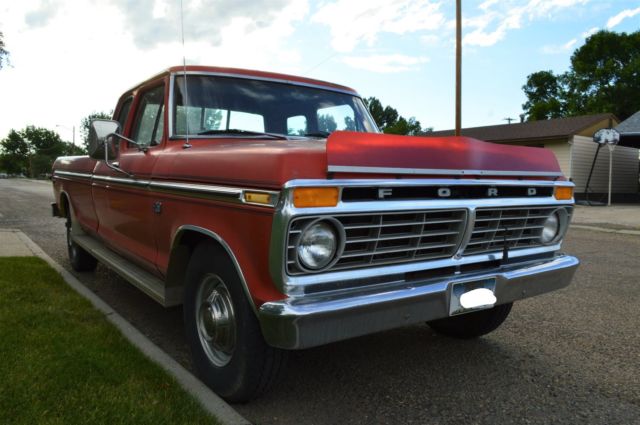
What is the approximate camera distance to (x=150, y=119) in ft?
12.9

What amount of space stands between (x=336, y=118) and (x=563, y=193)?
177cm

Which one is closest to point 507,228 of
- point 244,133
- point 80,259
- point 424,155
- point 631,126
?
point 424,155

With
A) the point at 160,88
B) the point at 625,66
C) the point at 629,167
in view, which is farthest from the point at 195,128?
the point at 625,66

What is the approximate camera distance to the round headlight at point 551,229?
3139 millimetres

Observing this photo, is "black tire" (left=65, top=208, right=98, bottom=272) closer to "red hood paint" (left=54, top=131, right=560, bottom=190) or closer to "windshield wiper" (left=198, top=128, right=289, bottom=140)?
"windshield wiper" (left=198, top=128, right=289, bottom=140)

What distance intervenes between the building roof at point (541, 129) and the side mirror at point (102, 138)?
1870 cm

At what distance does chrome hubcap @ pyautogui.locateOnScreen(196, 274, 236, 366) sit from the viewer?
103 inches

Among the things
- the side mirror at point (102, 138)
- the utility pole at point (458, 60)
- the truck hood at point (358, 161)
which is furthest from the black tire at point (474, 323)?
the utility pole at point (458, 60)

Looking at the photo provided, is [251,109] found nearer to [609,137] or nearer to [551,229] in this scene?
[551,229]

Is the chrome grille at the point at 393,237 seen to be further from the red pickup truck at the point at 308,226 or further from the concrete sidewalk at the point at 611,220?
the concrete sidewalk at the point at 611,220

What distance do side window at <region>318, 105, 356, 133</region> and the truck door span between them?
115 cm

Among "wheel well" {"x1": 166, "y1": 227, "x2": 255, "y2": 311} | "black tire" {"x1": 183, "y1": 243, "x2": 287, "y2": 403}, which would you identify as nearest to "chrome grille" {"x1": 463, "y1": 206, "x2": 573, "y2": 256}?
"black tire" {"x1": 183, "y1": 243, "x2": 287, "y2": 403}

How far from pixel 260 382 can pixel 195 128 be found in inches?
68.0

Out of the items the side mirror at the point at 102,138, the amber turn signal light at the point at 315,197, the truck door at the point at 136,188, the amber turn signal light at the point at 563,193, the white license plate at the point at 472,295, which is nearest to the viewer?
the amber turn signal light at the point at 315,197
